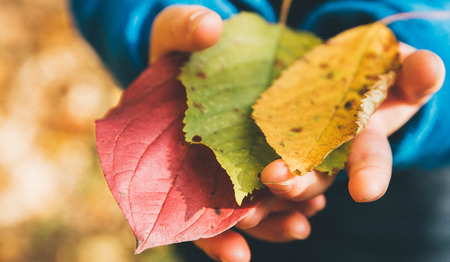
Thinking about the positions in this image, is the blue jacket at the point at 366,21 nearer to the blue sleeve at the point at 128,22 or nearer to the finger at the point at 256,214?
the blue sleeve at the point at 128,22

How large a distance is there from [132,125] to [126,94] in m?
0.10

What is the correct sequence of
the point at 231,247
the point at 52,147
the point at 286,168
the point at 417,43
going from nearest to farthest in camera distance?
the point at 286,168, the point at 231,247, the point at 417,43, the point at 52,147

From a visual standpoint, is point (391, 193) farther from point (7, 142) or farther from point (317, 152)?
point (7, 142)

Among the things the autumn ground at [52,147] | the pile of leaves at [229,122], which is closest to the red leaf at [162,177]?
the pile of leaves at [229,122]

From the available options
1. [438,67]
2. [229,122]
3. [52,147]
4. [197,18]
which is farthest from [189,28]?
[52,147]

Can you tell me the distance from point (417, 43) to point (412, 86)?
24cm

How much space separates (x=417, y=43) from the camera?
736 mm

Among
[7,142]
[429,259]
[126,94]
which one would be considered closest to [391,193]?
[429,259]

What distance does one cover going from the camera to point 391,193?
3.39 ft

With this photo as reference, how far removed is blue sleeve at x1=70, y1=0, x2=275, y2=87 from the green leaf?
0.51 ft

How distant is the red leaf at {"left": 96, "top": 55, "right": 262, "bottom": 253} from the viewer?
1.29 ft

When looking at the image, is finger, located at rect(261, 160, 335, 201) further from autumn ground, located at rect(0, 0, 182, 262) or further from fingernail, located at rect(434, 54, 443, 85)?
autumn ground, located at rect(0, 0, 182, 262)

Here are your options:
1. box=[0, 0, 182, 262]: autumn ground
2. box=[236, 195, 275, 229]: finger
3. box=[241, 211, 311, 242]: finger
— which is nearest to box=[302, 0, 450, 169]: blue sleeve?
box=[241, 211, 311, 242]: finger

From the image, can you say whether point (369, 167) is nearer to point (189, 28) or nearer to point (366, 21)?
point (189, 28)
